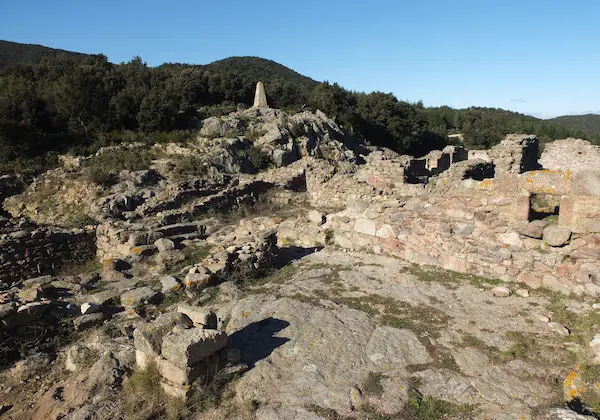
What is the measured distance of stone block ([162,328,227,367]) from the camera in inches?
141

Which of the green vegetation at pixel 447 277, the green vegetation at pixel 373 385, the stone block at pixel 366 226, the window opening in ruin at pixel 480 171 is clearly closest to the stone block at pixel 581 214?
the green vegetation at pixel 447 277

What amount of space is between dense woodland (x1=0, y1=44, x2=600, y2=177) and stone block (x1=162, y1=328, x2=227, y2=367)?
62.8ft

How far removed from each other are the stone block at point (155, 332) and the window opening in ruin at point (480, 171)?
9.49m

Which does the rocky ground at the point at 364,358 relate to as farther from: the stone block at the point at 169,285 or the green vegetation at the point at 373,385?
the stone block at the point at 169,285

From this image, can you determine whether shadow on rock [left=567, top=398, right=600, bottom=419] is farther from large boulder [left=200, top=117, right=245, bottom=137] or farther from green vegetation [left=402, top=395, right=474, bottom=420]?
large boulder [left=200, top=117, right=245, bottom=137]

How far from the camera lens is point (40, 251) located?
9.12 m

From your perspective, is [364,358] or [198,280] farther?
[198,280]

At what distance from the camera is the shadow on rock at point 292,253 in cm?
781

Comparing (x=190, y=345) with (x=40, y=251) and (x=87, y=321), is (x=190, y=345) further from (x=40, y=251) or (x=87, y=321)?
(x=40, y=251)

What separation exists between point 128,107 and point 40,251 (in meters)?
17.6

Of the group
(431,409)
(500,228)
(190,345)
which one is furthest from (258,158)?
(431,409)

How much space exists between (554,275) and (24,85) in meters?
28.2

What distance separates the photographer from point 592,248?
18.1 feet

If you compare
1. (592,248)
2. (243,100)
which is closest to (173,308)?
(592,248)
